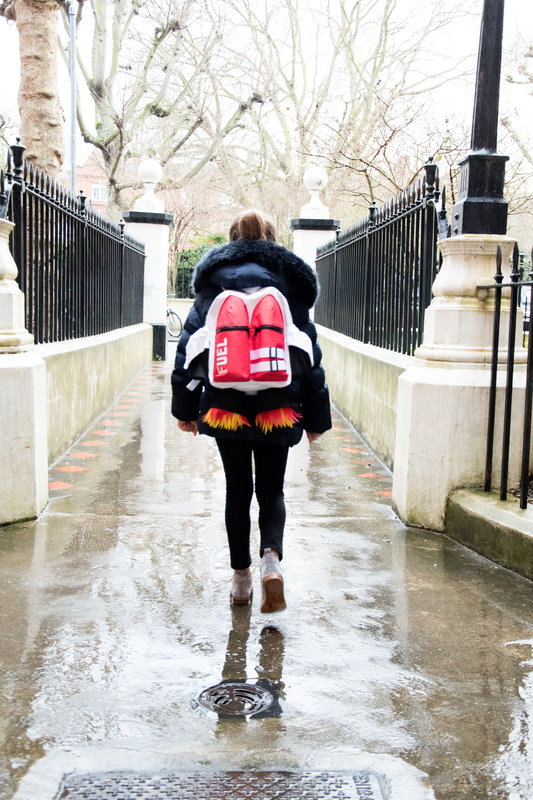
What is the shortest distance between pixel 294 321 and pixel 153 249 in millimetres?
12588

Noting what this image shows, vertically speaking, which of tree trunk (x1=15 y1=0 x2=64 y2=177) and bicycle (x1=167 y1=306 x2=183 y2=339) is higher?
tree trunk (x1=15 y1=0 x2=64 y2=177)

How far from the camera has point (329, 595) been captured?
377 cm

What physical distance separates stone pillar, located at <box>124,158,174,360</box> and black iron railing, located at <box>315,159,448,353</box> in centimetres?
591

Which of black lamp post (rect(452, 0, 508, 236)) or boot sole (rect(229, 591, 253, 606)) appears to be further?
black lamp post (rect(452, 0, 508, 236))

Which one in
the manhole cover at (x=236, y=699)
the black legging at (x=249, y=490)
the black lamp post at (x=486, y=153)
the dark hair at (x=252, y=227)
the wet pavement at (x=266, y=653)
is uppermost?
the black lamp post at (x=486, y=153)

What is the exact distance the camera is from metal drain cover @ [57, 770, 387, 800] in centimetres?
218

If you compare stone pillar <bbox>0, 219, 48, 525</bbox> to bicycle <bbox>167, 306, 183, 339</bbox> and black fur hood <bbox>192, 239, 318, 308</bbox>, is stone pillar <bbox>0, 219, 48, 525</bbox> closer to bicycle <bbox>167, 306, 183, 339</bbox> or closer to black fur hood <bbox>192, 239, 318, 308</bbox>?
black fur hood <bbox>192, 239, 318, 308</bbox>

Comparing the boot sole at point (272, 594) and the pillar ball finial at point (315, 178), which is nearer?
the boot sole at point (272, 594)

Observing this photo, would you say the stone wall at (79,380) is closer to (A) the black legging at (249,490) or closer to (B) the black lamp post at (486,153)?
(A) the black legging at (249,490)

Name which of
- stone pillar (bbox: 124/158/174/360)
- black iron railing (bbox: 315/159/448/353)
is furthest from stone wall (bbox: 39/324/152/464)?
stone pillar (bbox: 124/158/174/360)

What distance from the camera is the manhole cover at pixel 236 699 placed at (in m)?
2.67

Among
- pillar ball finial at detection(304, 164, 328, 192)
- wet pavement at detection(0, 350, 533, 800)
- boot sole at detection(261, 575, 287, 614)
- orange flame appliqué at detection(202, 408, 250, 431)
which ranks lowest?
wet pavement at detection(0, 350, 533, 800)

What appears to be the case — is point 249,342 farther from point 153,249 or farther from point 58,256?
point 153,249

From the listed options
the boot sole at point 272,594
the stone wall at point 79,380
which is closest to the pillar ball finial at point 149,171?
the stone wall at point 79,380
